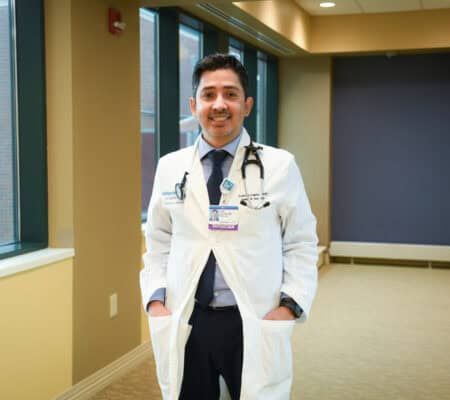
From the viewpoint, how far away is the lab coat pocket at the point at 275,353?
184cm

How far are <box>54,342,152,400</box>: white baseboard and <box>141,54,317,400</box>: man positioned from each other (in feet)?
5.63

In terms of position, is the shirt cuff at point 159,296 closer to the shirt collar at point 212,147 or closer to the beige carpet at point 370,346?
the shirt collar at point 212,147

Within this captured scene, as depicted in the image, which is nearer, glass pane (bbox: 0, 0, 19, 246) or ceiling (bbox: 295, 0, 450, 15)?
glass pane (bbox: 0, 0, 19, 246)

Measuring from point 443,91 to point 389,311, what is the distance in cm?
311

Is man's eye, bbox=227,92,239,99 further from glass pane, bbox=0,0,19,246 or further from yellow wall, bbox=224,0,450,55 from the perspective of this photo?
yellow wall, bbox=224,0,450,55

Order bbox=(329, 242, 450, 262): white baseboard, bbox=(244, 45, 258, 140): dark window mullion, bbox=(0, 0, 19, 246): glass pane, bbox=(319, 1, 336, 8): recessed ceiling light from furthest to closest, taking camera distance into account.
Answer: bbox=(329, 242, 450, 262): white baseboard, bbox=(244, 45, 258, 140): dark window mullion, bbox=(319, 1, 336, 8): recessed ceiling light, bbox=(0, 0, 19, 246): glass pane

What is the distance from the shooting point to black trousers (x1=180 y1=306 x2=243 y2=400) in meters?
1.86

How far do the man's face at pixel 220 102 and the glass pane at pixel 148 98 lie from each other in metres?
2.90

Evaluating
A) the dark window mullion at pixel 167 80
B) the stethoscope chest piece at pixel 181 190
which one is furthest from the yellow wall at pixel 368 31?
the stethoscope chest piece at pixel 181 190

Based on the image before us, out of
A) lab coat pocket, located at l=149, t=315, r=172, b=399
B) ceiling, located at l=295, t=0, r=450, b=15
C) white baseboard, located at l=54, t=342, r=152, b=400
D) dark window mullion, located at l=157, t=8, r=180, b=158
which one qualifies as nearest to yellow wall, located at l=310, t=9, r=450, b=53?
ceiling, located at l=295, t=0, r=450, b=15

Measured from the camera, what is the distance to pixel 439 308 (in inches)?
225

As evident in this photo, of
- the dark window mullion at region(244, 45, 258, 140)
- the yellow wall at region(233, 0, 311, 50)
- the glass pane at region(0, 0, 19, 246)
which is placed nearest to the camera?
the glass pane at region(0, 0, 19, 246)

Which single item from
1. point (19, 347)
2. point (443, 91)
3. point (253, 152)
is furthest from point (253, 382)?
point (443, 91)

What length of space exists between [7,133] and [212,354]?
1.95m
